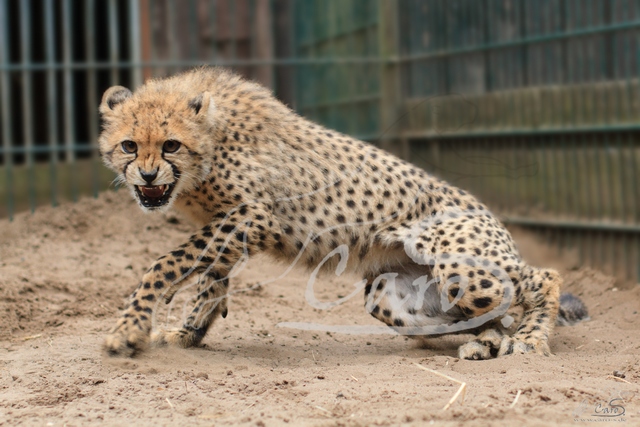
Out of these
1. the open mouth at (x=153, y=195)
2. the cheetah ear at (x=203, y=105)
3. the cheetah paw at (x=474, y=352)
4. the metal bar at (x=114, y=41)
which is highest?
the metal bar at (x=114, y=41)

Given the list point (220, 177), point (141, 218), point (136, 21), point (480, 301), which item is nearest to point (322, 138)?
point (220, 177)

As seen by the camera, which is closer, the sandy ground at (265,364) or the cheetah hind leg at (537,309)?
the sandy ground at (265,364)

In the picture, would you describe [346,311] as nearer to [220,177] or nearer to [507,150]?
[220,177]

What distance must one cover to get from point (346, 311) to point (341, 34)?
3.66 meters

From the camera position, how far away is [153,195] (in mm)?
4020

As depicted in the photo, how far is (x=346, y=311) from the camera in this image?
5.51 meters

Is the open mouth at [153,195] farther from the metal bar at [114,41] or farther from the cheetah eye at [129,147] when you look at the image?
the metal bar at [114,41]

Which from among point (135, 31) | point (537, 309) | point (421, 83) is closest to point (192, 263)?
point (537, 309)

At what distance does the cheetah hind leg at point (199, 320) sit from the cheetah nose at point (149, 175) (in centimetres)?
73

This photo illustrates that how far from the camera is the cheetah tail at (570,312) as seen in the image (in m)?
5.01

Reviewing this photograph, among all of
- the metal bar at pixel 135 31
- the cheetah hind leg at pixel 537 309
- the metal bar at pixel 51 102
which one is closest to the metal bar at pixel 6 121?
the metal bar at pixel 51 102

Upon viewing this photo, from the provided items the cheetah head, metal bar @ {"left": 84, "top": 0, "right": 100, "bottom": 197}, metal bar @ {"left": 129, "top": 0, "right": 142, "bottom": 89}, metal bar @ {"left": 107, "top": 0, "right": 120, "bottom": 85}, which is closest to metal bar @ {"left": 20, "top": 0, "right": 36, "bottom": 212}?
metal bar @ {"left": 84, "top": 0, "right": 100, "bottom": 197}

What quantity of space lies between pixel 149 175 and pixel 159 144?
0.62ft

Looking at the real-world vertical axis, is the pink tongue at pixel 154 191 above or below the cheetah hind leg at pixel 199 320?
above
